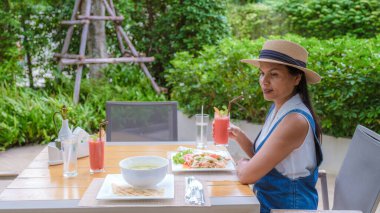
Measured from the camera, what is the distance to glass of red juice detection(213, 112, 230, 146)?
2.15 meters

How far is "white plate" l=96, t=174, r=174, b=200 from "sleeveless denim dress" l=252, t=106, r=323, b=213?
1.48 ft

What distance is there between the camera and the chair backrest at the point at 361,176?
5.89ft

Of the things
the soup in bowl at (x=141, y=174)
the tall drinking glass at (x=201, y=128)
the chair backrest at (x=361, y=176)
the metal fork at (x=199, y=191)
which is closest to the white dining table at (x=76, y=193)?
the metal fork at (x=199, y=191)

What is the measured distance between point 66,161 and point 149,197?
479mm

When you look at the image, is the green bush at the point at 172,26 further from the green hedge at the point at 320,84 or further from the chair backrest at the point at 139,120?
the chair backrest at the point at 139,120

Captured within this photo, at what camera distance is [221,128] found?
85.4 inches

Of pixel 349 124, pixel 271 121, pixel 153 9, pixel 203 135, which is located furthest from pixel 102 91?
pixel 271 121

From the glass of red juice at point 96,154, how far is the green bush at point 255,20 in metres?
6.43

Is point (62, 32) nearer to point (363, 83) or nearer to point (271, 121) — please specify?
point (363, 83)

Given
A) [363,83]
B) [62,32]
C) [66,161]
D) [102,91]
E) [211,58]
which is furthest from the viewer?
[62,32]

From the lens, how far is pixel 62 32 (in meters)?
6.46

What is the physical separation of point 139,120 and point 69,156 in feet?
3.14

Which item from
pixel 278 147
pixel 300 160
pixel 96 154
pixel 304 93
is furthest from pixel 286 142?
pixel 96 154

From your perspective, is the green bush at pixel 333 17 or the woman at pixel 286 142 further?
the green bush at pixel 333 17
